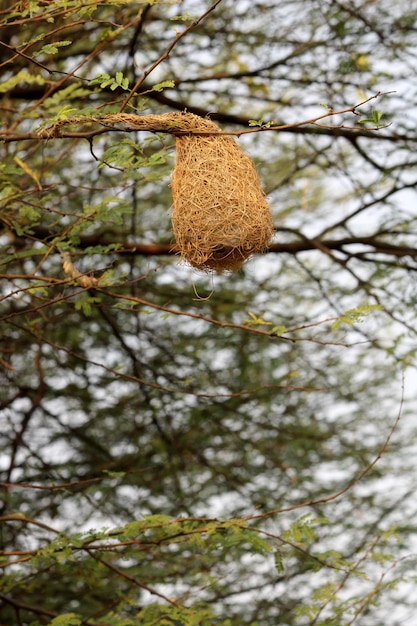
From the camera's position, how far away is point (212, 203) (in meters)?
2.57

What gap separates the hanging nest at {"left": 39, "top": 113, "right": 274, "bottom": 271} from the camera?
2562 millimetres

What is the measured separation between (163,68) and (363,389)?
2.47m

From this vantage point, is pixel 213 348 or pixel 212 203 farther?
pixel 213 348

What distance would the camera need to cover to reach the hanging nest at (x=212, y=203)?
2.56 m

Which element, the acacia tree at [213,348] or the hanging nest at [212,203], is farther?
the acacia tree at [213,348]

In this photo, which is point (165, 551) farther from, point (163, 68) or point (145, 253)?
point (163, 68)

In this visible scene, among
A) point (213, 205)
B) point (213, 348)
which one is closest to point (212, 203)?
point (213, 205)

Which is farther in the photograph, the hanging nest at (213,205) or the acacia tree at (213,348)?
the acacia tree at (213,348)

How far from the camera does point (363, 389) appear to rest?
653 centimetres

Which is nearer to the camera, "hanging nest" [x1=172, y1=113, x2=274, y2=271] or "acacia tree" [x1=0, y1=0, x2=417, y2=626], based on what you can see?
"hanging nest" [x1=172, y1=113, x2=274, y2=271]

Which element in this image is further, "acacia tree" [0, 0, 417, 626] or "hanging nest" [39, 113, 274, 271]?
"acacia tree" [0, 0, 417, 626]

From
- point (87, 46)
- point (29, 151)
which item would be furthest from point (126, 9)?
point (87, 46)

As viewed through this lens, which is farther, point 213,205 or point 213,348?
point 213,348

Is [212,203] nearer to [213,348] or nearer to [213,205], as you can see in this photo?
[213,205]
